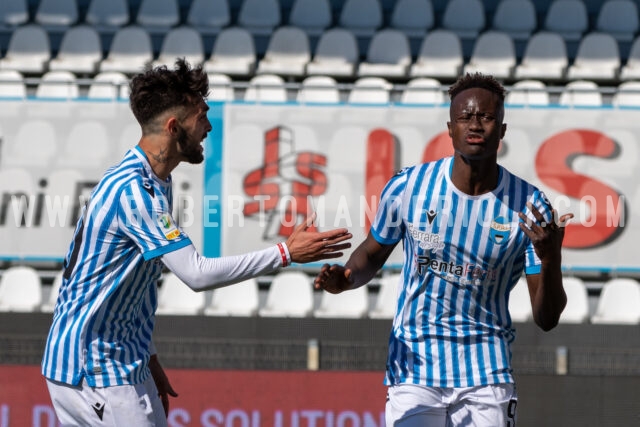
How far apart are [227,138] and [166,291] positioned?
139 centimetres

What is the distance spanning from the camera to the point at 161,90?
10.4 ft

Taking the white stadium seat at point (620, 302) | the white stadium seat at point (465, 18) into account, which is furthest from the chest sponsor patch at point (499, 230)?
the white stadium seat at point (465, 18)

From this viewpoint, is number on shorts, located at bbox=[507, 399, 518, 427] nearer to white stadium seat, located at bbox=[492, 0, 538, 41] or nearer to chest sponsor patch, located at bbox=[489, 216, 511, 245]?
chest sponsor patch, located at bbox=[489, 216, 511, 245]

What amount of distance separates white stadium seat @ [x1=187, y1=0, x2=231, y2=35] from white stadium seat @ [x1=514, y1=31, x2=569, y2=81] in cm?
333

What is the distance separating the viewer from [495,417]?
3.30 meters

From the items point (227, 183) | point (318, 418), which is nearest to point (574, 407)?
point (318, 418)

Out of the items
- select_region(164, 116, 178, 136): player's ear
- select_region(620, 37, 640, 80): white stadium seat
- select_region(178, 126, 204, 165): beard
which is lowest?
select_region(178, 126, 204, 165): beard

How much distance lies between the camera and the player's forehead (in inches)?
129

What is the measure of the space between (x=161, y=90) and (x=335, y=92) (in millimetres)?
6178

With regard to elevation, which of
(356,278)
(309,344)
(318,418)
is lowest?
(318,418)

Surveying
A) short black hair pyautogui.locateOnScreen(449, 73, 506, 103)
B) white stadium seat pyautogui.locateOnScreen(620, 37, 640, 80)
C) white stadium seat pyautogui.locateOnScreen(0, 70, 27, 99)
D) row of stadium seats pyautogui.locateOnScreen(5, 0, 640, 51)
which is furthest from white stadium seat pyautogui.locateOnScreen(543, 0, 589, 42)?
short black hair pyautogui.locateOnScreen(449, 73, 506, 103)

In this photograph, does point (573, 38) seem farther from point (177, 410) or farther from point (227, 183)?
point (177, 410)

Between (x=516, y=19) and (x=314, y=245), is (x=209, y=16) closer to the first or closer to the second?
(x=516, y=19)

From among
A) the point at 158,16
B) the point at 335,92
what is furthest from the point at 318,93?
the point at 158,16
